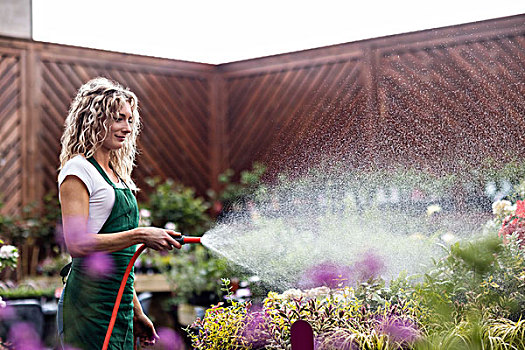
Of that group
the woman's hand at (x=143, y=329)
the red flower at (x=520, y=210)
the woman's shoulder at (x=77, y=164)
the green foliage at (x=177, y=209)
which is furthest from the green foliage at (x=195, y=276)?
the woman's shoulder at (x=77, y=164)

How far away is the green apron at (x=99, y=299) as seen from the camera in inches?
76.2

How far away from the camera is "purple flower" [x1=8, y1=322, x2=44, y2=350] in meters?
3.33

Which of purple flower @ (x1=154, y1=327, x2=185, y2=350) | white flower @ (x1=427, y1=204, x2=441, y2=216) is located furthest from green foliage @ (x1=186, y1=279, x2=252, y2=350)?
purple flower @ (x1=154, y1=327, x2=185, y2=350)

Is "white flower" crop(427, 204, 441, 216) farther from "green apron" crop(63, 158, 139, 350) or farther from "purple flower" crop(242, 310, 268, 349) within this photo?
"green apron" crop(63, 158, 139, 350)

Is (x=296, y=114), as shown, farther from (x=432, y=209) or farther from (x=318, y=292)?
(x=318, y=292)

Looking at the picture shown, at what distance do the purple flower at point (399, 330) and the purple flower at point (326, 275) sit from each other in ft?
1.39

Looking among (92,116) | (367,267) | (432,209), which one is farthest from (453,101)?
(92,116)

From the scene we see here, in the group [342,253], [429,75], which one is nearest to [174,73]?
[429,75]

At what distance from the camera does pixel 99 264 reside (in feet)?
6.38

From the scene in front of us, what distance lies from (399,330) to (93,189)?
0.93 m

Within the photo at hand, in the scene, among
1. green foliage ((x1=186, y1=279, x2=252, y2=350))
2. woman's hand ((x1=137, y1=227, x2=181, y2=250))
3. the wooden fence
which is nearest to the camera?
woman's hand ((x1=137, y1=227, x2=181, y2=250))

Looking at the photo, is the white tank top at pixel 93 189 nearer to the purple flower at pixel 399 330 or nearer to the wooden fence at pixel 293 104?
the purple flower at pixel 399 330

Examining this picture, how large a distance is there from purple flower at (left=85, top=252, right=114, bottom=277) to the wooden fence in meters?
2.65

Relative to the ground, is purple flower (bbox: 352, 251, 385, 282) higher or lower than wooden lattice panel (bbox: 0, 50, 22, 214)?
lower
